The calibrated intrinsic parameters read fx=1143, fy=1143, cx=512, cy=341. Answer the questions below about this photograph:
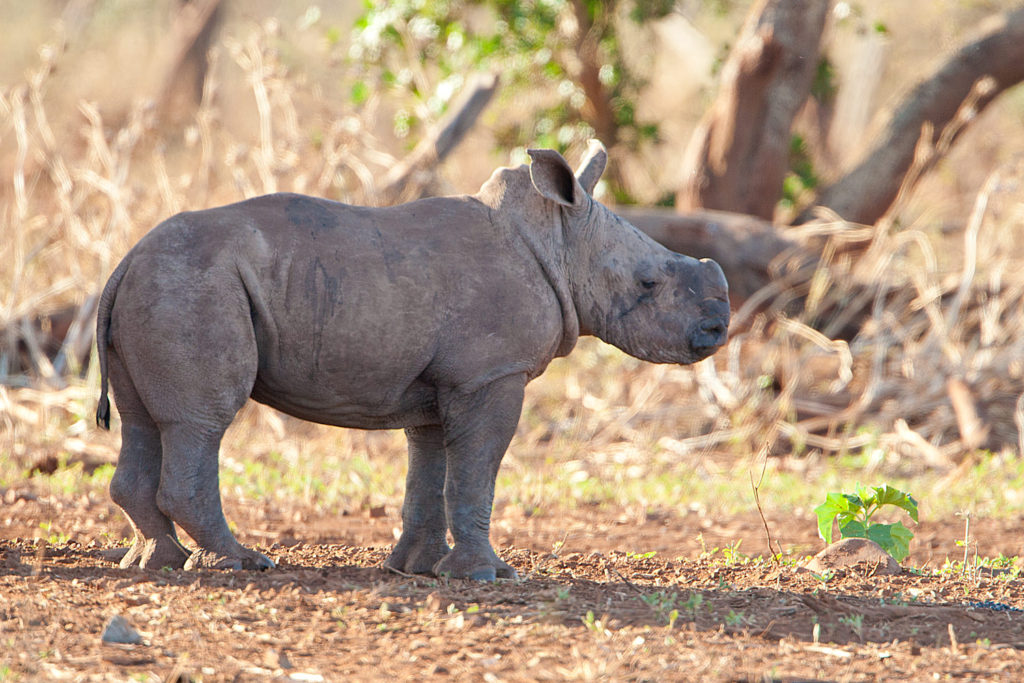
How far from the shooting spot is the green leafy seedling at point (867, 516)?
4.62 m

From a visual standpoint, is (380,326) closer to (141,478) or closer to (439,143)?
(141,478)

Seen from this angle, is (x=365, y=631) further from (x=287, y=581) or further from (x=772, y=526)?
(x=772, y=526)

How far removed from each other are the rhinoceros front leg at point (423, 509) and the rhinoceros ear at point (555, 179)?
1.02 m

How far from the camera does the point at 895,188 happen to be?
11.1 metres

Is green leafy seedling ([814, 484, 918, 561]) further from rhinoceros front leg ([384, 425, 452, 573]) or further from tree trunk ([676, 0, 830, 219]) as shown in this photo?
tree trunk ([676, 0, 830, 219])

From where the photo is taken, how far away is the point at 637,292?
4.50 meters

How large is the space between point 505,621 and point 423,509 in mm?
1038

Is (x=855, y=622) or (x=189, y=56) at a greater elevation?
(x=189, y=56)

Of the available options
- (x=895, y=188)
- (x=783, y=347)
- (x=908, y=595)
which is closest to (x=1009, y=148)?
(x=895, y=188)

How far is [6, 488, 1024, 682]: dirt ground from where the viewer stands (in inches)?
124

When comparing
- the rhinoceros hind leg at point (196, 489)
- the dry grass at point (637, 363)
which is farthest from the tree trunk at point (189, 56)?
the rhinoceros hind leg at point (196, 489)

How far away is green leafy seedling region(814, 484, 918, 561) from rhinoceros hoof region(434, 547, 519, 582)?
4.58 ft

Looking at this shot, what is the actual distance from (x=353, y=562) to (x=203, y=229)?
156cm

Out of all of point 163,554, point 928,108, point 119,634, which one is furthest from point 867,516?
point 928,108
